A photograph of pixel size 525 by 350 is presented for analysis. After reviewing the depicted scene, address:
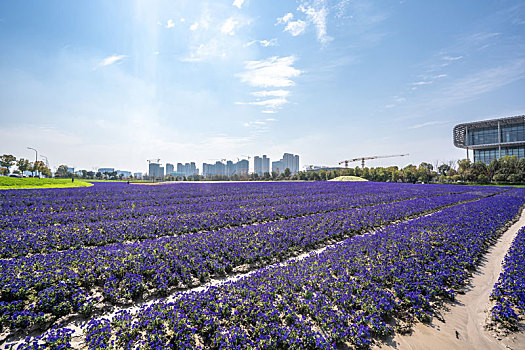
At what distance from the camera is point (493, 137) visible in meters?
92.2

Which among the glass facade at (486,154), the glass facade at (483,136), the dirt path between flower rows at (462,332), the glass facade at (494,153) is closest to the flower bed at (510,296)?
the dirt path between flower rows at (462,332)

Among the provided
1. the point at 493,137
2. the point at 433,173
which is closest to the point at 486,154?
the point at 493,137

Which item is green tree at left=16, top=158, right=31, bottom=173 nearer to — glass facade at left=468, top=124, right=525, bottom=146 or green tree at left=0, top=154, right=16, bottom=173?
green tree at left=0, top=154, right=16, bottom=173

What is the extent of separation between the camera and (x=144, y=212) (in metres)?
16.2

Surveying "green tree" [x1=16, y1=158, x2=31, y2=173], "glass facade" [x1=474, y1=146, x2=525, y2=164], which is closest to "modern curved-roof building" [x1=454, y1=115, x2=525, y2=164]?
"glass facade" [x1=474, y1=146, x2=525, y2=164]

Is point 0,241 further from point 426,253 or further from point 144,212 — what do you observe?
point 426,253

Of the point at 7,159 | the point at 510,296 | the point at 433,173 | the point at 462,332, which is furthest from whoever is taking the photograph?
the point at 433,173

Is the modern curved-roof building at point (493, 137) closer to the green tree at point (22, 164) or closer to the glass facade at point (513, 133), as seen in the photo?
the glass facade at point (513, 133)

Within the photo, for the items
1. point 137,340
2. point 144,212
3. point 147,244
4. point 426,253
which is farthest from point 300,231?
point 144,212

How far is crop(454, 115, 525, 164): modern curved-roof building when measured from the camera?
3375 inches

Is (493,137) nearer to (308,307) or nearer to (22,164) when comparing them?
(308,307)

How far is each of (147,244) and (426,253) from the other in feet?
33.7

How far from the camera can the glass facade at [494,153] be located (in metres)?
85.9

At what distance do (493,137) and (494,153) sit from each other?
637 centimetres
